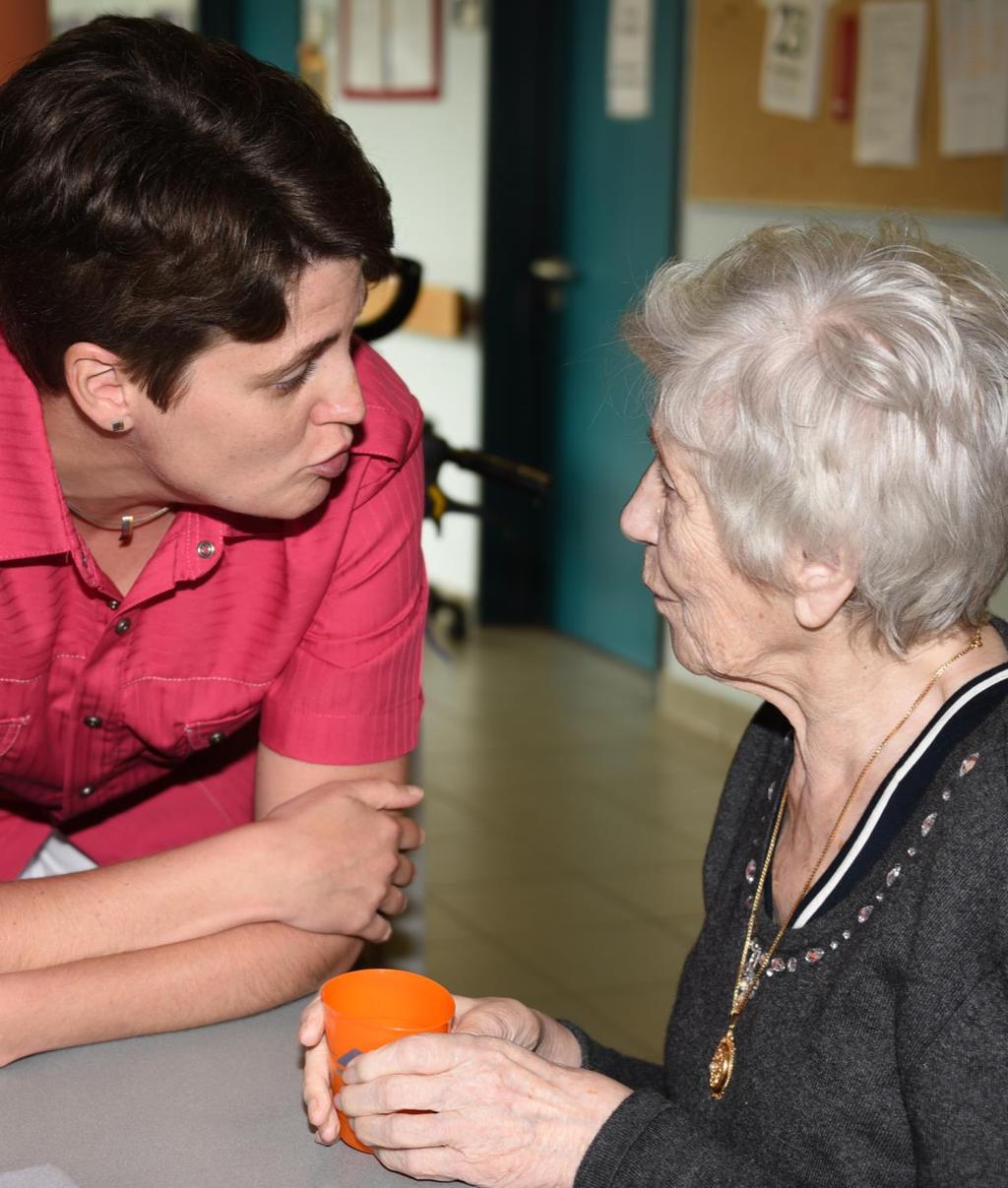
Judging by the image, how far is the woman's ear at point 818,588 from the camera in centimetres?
124

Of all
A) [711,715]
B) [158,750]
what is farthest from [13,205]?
[711,715]

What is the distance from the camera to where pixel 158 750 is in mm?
1609

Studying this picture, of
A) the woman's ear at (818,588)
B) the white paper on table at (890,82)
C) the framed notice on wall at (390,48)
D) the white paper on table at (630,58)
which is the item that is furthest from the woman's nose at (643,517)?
the framed notice on wall at (390,48)

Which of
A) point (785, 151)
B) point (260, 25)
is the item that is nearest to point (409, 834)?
point (785, 151)

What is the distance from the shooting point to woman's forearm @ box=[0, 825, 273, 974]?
1.34 meters

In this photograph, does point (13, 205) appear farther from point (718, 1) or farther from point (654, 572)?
point (718, 1)

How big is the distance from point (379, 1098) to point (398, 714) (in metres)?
0.49

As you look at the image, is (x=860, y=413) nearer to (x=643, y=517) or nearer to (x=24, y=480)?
(x=643, y=517)

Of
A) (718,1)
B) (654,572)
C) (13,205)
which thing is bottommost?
(654,572)

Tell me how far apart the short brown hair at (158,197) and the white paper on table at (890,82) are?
327 cm

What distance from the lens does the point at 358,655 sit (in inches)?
60.2

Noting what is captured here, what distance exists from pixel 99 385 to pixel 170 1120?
59 centimetres

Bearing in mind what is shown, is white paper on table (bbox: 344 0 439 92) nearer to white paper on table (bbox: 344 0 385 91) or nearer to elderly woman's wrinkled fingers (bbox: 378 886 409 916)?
white paper on table (bbox: 344 0 385 91)

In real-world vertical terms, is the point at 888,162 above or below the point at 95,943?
above
